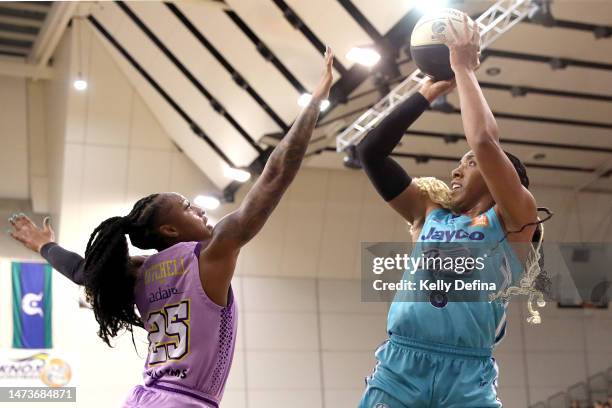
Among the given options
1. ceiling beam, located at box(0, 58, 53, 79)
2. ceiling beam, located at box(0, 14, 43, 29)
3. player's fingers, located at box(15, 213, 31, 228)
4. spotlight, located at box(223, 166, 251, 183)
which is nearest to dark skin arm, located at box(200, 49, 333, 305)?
player's fingers, located at box(15, 213, 31, 228)

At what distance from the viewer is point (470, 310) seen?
11.4 feet

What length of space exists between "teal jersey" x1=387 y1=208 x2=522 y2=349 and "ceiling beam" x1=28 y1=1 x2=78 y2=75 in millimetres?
13410

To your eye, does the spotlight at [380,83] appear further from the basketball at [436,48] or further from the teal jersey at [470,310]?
the teal jersey at [470,310]

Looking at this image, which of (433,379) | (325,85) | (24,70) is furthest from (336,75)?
(433,379)

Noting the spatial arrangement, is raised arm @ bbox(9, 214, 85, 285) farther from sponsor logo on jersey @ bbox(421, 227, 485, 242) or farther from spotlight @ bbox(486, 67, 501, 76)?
spotlight @ bbox(486, 67, 501, 76)

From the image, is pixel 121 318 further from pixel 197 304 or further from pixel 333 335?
pixel 333 335

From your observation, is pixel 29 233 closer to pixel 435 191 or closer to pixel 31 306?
pixel 435 191

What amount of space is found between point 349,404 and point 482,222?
14902 mm

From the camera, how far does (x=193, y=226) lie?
3.97m

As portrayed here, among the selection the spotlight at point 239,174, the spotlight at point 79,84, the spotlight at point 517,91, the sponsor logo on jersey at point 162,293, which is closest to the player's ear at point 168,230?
the sponsor logo on jersey at point 162,293

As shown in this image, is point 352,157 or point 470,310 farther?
point 352,157

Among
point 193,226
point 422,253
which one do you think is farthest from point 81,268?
point 422,253

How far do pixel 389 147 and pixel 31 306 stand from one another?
1390cm

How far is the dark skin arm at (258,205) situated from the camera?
11.9ft
